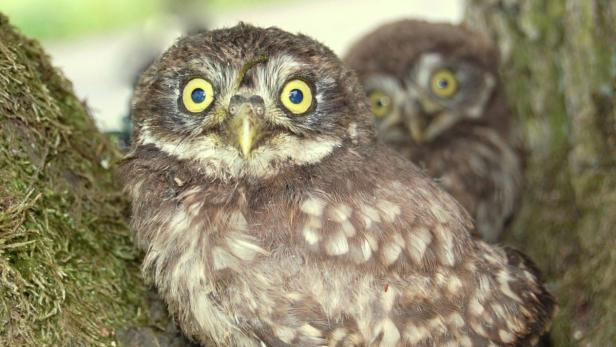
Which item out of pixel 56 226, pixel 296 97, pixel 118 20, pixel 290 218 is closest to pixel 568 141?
pixel 296 97

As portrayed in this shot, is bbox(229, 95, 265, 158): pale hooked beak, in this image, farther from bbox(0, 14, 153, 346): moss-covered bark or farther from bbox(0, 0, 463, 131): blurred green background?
bbox(0, 0, 463, 131): blurred green background

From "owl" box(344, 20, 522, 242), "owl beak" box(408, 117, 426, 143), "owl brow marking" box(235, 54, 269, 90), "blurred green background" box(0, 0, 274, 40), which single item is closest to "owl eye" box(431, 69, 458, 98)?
"owl" box(344, 20, 522, 242)

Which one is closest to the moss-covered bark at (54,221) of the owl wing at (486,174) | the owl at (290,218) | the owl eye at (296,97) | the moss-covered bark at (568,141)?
the owl at (290,218)

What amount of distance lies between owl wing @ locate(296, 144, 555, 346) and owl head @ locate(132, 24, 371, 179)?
15 cm

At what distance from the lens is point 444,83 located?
182 inches

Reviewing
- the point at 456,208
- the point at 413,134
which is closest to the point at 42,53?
the point at 456,208

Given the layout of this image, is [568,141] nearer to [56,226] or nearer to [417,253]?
[417,253]

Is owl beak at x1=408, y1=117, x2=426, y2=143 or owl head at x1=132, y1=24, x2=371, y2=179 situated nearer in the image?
owl head at x1=132, y1=24, x2=371, y2=179

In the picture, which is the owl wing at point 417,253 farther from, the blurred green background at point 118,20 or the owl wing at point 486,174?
the blurred green background at point 118,20

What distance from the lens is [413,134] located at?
4.55 meters

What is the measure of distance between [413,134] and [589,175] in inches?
40.6

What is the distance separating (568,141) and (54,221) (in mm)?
2731

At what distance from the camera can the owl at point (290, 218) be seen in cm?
243

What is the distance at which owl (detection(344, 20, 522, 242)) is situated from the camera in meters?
4.52
